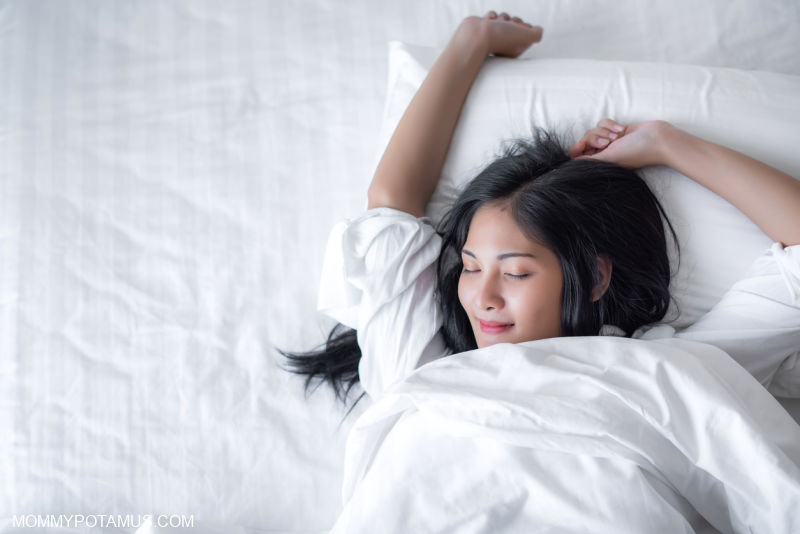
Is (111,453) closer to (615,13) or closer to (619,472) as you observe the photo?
(619,472)

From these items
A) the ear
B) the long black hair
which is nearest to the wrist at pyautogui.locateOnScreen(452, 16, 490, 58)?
the long black hair

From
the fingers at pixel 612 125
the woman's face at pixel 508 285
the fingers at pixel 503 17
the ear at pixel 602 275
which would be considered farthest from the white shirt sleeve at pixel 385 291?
the fingers at pixel 503 17

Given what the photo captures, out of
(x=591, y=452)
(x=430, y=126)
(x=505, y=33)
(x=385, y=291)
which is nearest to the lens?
(x=591, y=452)

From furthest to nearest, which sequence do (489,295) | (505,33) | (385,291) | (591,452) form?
(505,33) → (385,291) → (489,295) → (591,452)

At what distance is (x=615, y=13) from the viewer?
5.03 feet

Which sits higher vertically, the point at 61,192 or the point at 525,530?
the point at 61,192

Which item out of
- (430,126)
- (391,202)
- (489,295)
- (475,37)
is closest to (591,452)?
(489,295)

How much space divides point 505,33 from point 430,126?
31 cm

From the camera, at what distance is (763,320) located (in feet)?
3.40

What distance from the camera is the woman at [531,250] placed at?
105cm

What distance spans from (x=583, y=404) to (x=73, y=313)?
1.02 meters

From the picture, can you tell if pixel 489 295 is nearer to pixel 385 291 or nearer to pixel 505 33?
pixel 385 291

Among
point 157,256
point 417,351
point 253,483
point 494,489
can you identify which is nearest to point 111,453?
point 253,483

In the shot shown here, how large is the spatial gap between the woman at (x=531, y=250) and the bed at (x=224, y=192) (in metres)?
0.06
